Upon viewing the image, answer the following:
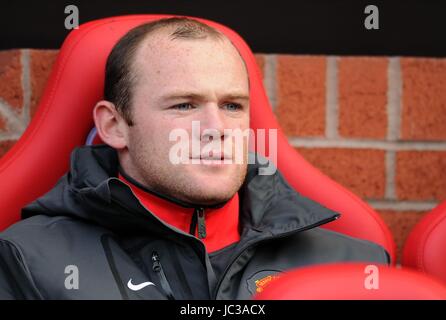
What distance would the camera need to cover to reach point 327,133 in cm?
136

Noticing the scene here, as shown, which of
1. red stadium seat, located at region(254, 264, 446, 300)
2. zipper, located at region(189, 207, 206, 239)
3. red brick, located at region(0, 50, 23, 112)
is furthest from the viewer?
red brick, located at region(0, 50, 23, 112)

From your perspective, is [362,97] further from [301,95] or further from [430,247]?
[430,247]

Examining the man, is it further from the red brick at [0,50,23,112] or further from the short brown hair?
the red brick at [0,50,23,112]

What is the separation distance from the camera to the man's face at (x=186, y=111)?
0.99m

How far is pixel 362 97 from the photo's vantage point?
137 centimetres

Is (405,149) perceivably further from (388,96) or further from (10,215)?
(10,215)

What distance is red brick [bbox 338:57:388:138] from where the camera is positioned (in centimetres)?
136

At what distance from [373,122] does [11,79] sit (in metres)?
0.64

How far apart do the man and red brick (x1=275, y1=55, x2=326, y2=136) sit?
262mm

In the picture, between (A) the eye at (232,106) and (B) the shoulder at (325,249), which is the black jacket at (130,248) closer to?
(B) the shoulder at (325,249)

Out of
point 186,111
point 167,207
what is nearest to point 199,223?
point 167,207

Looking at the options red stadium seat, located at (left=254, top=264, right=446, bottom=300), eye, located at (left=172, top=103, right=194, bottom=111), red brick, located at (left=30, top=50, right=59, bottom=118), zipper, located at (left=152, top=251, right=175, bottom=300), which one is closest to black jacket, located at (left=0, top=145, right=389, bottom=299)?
zipper, located at (left=152, top=251, right=175, bottom=300)
